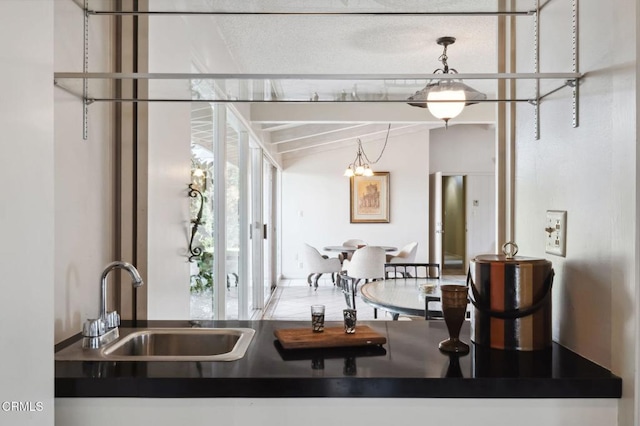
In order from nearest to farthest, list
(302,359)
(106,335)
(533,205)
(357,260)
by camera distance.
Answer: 1. (302,359)
2. (106,335)
3. (533,205)
4. (357,260)

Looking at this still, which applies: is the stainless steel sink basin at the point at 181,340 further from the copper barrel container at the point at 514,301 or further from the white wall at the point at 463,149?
the white wall at the point at 463,149

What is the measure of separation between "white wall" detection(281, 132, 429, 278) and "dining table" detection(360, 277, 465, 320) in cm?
450

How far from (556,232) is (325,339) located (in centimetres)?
77

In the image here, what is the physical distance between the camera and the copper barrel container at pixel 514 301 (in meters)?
1.31

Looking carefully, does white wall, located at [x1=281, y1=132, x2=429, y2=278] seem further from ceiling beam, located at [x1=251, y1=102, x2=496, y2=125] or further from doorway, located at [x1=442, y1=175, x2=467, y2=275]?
ceiling beam, located at [x1=251, y1=102, x2=496, y2=125]

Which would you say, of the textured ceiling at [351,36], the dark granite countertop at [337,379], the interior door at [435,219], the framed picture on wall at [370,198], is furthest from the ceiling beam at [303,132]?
the dark granite countertop at [337,379]

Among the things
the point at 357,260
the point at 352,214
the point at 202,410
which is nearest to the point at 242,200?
the point at 357,260

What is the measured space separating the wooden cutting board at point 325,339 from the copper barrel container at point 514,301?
320 millimetres

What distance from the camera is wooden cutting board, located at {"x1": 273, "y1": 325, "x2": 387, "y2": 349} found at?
1359 millimetres

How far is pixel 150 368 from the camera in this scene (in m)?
1.18

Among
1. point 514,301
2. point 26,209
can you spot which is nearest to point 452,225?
point 514,301

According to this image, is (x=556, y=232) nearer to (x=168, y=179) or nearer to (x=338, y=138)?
(x=168, y=179)

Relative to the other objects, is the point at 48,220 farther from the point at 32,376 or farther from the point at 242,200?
the point at 242,200

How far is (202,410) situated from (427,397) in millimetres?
552
